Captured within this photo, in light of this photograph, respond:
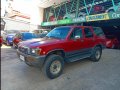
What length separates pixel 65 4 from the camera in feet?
62.5

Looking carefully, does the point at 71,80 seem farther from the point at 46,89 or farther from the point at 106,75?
the point at 106,75

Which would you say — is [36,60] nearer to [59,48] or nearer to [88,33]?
[59,48]

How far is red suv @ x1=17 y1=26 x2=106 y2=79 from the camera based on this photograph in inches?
175

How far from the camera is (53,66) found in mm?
4730

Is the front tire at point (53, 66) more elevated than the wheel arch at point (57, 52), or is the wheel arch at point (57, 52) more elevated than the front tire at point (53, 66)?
the wheel arch at point (57, 52)

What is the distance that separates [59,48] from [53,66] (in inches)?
26.3

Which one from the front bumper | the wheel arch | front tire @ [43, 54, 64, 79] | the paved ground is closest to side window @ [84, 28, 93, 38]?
the paved ground

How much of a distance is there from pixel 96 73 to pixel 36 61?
241cm

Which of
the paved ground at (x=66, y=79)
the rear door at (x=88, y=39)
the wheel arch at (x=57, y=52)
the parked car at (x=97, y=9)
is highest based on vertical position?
the parked car at (x=97, y=9)

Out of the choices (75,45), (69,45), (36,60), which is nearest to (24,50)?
(36,60)

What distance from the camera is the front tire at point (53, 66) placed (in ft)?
14.8

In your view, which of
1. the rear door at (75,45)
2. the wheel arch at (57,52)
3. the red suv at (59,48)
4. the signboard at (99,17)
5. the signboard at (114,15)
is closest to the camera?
the red suv at (59,48)

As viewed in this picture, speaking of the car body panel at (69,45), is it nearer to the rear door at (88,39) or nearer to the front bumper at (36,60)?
the rear door at (88,39)

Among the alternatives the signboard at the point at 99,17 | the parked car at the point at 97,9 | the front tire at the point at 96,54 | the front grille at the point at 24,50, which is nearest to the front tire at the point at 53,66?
the front grille at the point at 24,50
